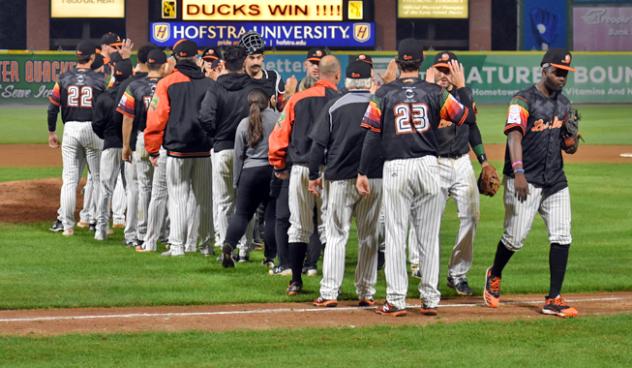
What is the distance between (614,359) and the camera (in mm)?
8461

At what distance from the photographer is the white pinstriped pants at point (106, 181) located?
48.9 feet

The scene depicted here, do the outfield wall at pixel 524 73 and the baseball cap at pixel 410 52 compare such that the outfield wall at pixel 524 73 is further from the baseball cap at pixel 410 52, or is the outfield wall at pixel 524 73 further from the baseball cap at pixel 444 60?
the baseball cap at pixel 410 52

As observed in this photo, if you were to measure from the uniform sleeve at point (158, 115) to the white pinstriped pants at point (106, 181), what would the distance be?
149 centimetres

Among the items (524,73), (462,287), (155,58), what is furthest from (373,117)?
(524,73)

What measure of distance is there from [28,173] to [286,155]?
1320cm

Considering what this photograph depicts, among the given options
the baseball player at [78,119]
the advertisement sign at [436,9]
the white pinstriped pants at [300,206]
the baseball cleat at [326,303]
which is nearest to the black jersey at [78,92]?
the baseball player at [78,119]

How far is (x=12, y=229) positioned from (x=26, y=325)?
6655 millimetres

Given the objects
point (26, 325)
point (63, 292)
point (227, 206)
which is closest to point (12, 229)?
point (227, 206)

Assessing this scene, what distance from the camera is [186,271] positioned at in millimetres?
12617

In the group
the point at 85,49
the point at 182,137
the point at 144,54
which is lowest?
the point at 182,137

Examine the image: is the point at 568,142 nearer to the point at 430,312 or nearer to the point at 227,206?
the point at 430,312

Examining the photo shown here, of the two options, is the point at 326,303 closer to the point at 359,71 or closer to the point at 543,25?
the point at 359,71

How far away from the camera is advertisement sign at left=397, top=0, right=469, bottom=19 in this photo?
55.0 metres

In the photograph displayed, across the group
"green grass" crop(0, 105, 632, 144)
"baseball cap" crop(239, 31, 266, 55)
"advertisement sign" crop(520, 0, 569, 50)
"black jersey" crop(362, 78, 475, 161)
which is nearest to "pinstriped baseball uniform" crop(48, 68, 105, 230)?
"baseball cap" crop(239, 31, 266, 55)
